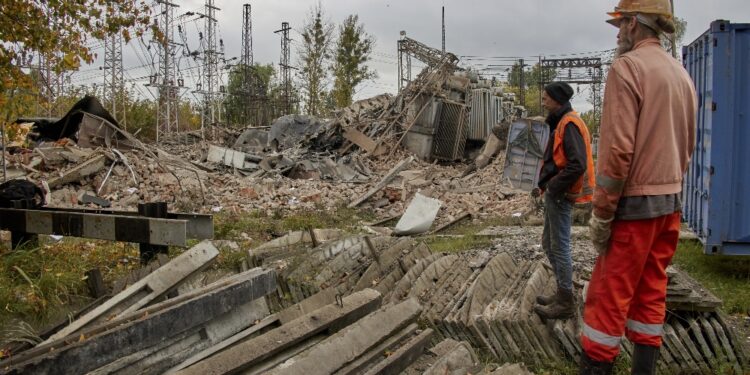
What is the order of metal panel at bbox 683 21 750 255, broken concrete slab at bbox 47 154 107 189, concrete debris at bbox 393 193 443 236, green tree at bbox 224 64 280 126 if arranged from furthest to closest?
green tree at bbox 224 64 280 126, broken concrete slab at bbox 47 154 107 189, concrete debris at bbox 393 193 443 236, metal panel at bbox 683 21 750 255

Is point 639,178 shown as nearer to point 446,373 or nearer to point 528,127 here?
point 446,373

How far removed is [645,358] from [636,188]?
939 millimetres

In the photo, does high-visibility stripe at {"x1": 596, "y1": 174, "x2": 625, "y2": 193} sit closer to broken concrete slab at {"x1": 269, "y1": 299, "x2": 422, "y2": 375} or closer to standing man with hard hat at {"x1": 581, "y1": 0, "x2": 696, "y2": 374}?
standing man with hard hat at {"x1": 581, "y1": 0, "x2": 696, "y2": 374}

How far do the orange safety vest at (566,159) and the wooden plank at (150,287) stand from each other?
2.68 metres

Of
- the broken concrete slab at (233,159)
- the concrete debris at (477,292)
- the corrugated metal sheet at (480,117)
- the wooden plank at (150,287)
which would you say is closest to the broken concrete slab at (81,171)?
the broken concrete slab at (233,159)

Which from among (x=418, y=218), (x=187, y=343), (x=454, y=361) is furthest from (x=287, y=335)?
(x=418, y=218)

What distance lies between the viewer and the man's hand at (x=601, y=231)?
290cm

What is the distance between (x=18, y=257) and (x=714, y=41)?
23.7 feet

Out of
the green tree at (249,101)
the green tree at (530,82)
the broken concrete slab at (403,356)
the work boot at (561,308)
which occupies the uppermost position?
the green tree at (530,82)

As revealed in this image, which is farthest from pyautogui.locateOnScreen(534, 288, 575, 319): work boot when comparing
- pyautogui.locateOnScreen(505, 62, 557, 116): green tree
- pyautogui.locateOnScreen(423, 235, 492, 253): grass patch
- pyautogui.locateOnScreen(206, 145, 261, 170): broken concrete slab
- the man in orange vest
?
pyautogui.locateOnScreen(505, 62, 557, 116): green tree

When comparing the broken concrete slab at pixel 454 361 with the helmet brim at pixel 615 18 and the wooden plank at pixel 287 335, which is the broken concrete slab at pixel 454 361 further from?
the helmet brim at pixel 615 18

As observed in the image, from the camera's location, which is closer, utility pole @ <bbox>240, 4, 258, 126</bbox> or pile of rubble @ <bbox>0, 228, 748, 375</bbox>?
pile of rubble @ <bbox>0, 228, 748, 375</bbox>

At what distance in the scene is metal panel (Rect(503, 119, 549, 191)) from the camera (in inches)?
603

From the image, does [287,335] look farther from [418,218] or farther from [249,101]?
[249,101]
